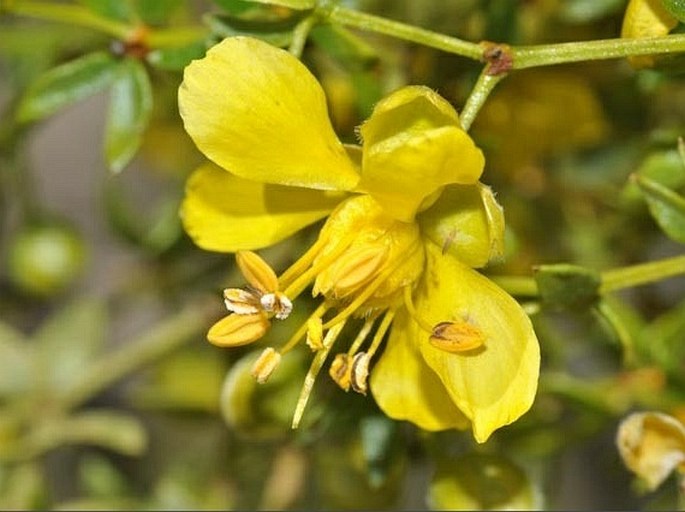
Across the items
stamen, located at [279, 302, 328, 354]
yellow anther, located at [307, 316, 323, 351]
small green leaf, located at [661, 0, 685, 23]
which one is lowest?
stamen, located at [279, 302, 328, 354]

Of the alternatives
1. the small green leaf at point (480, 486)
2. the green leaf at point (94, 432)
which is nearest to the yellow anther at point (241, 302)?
the small green leaf at point (480, 486)

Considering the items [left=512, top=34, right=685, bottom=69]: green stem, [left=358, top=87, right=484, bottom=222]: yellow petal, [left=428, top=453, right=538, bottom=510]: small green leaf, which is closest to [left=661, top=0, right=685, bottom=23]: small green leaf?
[left=512, top=34, right=685, bottom=69]: green stem

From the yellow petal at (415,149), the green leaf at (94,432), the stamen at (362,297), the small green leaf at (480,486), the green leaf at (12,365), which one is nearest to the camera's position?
the yellow petal at (415,149)

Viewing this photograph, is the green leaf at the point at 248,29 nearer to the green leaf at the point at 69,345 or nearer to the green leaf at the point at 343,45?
the green leaf at the point at 343,45

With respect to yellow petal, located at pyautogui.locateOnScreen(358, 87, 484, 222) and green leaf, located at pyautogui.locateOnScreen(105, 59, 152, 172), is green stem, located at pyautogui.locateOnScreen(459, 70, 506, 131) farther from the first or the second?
green leaf, located at pyautogui.locateOnScreen(105, 59, 152, 172)

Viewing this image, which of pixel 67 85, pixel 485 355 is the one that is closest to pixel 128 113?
pixel 67 85

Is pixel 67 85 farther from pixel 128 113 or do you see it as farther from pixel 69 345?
pixel 69 345

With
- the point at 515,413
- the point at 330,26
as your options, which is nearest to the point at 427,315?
the point at 515,413

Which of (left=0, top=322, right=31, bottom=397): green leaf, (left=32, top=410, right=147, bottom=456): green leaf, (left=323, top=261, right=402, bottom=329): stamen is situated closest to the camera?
(left=323, top=261, right=402, bottom=329): stamen
